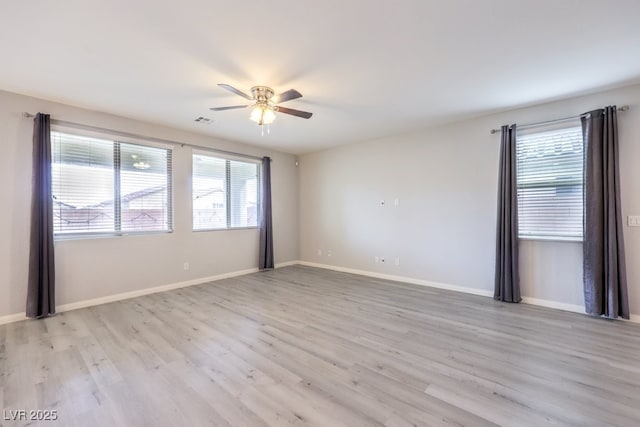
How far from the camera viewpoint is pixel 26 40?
227 centimetres

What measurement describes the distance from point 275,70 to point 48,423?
306cm

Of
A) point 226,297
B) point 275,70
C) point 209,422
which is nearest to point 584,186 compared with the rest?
point 275,70

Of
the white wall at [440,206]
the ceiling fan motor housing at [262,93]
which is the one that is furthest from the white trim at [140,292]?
the ceiling fan motor housing at [262,93]

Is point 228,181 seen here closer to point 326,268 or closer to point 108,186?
point 108,186

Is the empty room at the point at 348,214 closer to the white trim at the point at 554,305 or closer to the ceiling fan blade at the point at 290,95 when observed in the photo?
the white trim at the point at 554,305

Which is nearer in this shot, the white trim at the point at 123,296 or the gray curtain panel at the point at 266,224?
Answer: the white trim at the point at 123,296

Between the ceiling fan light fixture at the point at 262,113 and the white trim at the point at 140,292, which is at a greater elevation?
the ceiling fan light fixture at the point at 262,113

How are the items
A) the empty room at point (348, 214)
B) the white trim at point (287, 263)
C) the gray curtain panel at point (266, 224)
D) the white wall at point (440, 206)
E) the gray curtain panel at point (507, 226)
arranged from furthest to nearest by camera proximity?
the white trim at point (287, 263) < the gray curtain panel at point (266, 224) < the gray curtain panel at point (507, 226) < the white wall at point (440, 206) < the empty room at point (348, 214)

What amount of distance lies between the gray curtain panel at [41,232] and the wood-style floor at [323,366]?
25 centimetres

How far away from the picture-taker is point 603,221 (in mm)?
3209

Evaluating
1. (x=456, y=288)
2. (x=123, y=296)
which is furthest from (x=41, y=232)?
(x=456, y=288)

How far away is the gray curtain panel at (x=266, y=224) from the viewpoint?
5.82 meters

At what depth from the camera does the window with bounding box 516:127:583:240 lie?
138 inches

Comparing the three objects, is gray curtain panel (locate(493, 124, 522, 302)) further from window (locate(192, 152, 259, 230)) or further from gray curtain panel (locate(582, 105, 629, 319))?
window (locate(192, 152, 259, 230))
